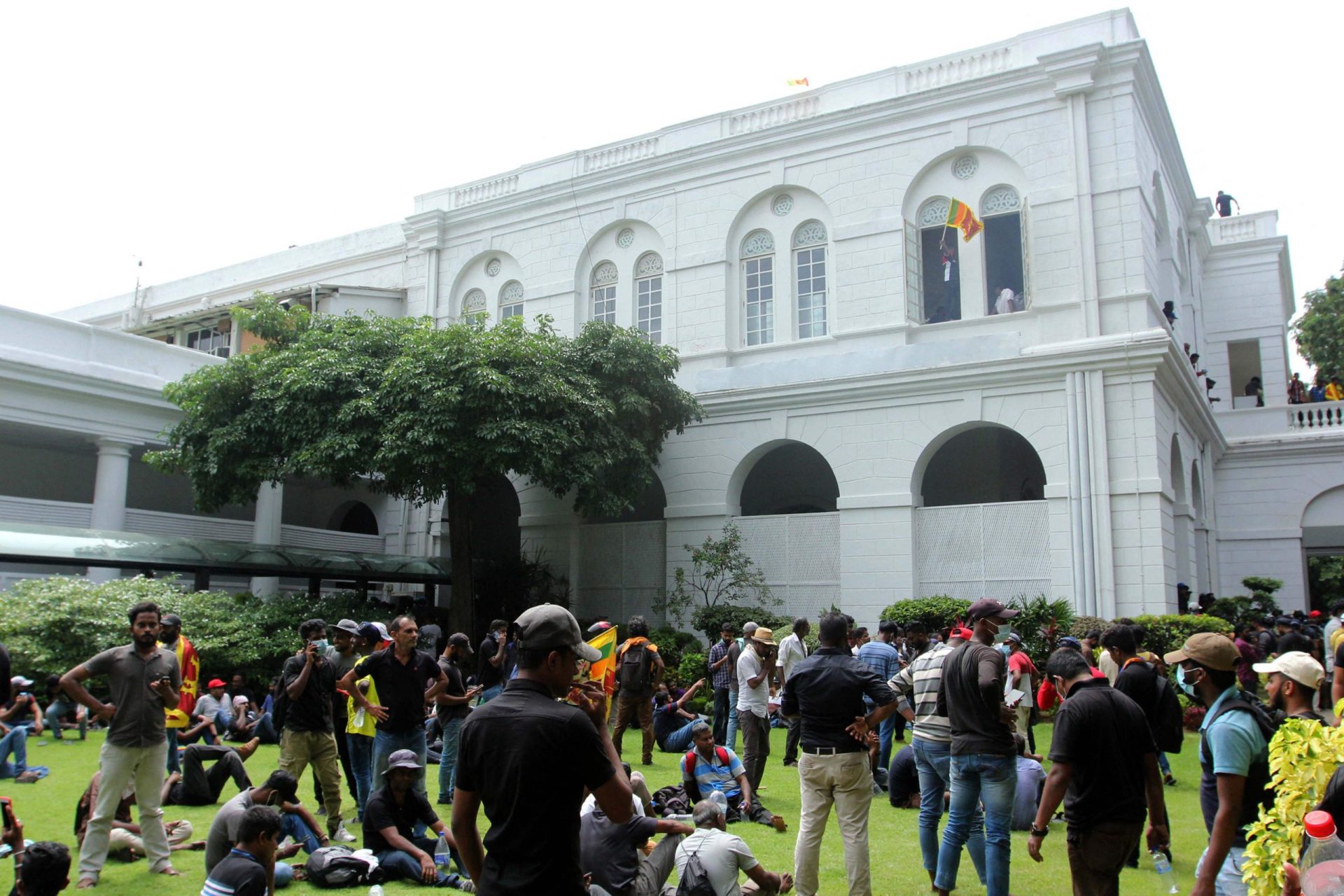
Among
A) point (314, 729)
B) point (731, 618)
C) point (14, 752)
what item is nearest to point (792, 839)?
point (314, 729)

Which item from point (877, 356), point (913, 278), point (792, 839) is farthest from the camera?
point (913, 278)

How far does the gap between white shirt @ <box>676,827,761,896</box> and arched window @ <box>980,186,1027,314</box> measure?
1526 centimetres

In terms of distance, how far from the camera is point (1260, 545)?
2578 cm

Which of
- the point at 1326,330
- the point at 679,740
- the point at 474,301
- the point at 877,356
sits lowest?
the point at 679,740

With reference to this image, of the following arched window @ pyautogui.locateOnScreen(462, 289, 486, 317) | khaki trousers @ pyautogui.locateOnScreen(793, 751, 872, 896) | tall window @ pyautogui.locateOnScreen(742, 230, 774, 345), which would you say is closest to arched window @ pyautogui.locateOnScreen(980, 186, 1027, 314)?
tall window @ pyautogui.locateOnScreen(742, 230, 774, 345)

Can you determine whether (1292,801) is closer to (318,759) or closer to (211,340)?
(318,759)

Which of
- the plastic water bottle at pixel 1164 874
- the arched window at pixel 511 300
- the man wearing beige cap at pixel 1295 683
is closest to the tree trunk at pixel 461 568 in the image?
the arched window at pixel 511 300

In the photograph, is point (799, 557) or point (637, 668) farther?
point (799, 557)

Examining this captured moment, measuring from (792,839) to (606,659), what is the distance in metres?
4.37

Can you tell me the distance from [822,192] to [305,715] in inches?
642

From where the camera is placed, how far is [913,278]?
796 inches

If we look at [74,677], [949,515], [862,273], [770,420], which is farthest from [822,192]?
[74,677]

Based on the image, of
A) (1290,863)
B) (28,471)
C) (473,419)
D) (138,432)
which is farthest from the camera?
(28,471)

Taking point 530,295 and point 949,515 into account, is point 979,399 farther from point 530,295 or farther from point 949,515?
point 530,295
